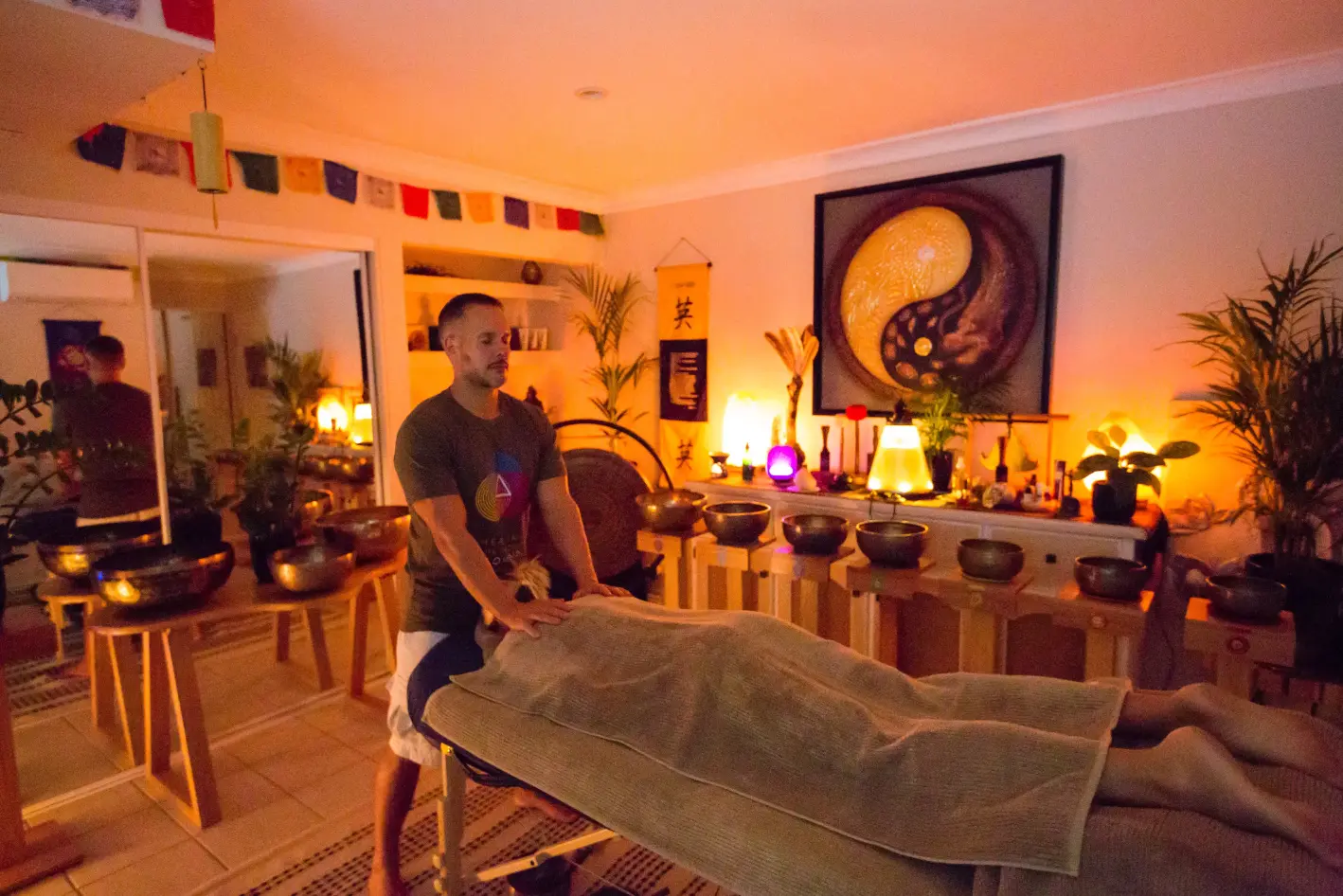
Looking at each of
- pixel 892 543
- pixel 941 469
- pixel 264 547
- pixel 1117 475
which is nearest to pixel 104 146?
pixel 264 547

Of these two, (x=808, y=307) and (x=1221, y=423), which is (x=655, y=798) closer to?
(x=1221, y=423)

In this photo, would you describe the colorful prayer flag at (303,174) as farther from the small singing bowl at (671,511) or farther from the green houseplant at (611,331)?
the small singing bowl at (671,511)

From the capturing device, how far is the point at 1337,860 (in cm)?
95

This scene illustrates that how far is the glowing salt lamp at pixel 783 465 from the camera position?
3.90 meters

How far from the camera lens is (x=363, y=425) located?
12.9 feet

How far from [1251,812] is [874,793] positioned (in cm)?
50

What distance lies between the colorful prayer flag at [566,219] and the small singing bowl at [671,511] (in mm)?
2353

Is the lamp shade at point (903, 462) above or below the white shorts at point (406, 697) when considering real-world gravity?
above

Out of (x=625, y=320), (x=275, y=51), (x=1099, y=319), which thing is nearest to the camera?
(x=275, y=51)

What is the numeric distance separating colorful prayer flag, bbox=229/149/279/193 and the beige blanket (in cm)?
272

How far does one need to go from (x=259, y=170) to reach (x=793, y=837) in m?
3.49

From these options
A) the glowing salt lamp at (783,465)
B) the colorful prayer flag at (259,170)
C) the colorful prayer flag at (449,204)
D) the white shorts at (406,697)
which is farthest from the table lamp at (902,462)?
the colorful prayer flag at (259,170)

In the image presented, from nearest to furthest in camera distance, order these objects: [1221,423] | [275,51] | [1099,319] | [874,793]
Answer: [874,793]
[275,51]
[1221,423]
[1099,319]

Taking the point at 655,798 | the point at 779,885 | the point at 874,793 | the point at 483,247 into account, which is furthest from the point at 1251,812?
the point at 483,247
